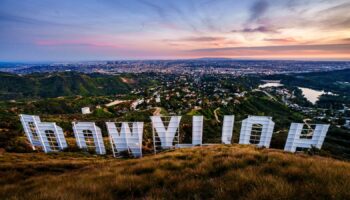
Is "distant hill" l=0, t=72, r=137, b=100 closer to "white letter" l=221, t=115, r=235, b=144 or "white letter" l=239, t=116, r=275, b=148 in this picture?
"white letter" l=221, t=115, r=235, b=144

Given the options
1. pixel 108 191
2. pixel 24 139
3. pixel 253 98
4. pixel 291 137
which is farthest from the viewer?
pixel 253 98

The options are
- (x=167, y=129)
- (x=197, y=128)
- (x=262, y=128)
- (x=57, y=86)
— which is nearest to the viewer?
(x=262, y=128)

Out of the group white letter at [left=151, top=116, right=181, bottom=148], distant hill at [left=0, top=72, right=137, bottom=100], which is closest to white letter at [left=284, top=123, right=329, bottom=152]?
white letter at [left=151, top=116, right=181, bottom=148]

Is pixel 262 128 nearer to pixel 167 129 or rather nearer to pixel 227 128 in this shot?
pixel 227 128

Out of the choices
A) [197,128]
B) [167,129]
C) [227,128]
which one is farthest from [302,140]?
[167,129]

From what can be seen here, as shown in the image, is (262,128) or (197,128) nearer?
(262,128)

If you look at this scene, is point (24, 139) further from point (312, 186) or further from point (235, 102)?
point (235, 102)

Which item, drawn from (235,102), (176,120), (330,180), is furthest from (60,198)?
(235,102)

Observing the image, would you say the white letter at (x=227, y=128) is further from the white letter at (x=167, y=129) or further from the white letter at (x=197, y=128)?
the white letter at (x=167, y=129)
